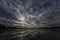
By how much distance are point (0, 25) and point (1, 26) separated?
15.5 ft

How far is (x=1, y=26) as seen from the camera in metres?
164

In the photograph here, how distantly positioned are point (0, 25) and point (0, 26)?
2211 millimetres

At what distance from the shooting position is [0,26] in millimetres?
161250

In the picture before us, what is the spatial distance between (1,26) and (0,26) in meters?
3.11

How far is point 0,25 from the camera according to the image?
160000mm
